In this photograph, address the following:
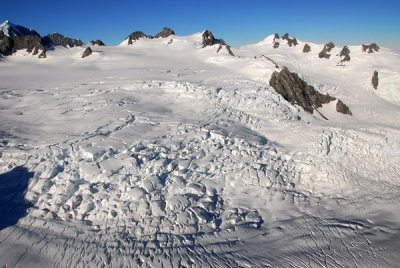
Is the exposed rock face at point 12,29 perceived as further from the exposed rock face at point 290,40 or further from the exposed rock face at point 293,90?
the exposed rock face at point 290,40

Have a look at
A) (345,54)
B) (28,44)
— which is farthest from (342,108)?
(28,44)

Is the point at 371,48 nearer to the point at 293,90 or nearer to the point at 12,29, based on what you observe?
the point at 293,90

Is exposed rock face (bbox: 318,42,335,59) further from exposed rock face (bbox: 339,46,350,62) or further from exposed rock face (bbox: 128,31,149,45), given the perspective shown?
exposed rock face (bbox: 128,31,149,45)

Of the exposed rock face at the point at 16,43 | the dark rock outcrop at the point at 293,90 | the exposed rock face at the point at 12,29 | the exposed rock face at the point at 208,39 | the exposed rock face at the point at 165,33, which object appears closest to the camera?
the dark rock outcrop at the point at 293,90

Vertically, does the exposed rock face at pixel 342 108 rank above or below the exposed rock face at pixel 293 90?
below

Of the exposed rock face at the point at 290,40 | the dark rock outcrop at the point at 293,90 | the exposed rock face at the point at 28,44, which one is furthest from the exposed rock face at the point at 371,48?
the exposed rock face at the point at 28,44

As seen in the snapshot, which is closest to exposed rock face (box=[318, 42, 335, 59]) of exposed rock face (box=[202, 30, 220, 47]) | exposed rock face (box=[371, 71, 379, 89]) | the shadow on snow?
exposed rock face (box=[371, 71, 379, 89])

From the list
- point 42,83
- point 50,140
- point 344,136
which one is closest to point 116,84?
point 42,83
